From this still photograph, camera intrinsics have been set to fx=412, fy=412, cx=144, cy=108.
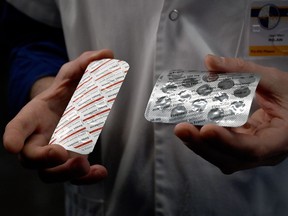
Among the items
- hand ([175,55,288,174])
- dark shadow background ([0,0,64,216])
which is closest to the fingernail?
hand ([175,55,288,174])

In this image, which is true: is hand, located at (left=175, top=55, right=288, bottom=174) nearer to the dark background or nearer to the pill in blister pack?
the pill in blister pack

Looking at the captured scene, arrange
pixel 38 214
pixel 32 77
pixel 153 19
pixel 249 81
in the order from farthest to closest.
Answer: pixel 38 214 < pixel 32 77 < pixel 153 19 < pixel 249 81

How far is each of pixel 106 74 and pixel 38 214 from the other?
4.60ft

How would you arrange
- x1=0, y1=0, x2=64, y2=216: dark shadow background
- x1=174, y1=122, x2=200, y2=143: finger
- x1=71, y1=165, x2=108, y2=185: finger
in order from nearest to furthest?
x1=174, y1=122, x2=200, y2=143: finger < x1=71, y1=165, x2=108, y2=185: finger < x1=0, y1=0, x2=64, y2=216: dark shadow background

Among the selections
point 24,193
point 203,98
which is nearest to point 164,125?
point 203,98

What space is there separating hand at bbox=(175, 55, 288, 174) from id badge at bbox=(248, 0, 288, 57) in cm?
7

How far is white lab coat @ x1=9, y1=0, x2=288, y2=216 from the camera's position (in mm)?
631

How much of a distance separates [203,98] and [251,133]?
0.08 metres

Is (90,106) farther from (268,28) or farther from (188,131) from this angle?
(268,28)

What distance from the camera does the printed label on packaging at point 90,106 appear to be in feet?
1.78

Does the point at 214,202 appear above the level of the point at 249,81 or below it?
below

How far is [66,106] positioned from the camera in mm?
659

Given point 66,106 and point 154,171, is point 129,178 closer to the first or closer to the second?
point 154,171

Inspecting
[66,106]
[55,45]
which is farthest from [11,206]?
[66,106]
